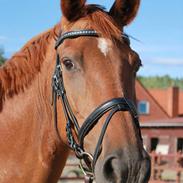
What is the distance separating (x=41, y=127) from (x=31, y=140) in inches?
4.7

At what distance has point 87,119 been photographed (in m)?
3.15

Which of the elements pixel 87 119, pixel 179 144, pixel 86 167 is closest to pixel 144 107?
pixel 179 144

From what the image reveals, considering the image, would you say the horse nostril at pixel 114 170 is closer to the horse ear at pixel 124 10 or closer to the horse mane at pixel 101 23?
the horse mane at pixel 101 23

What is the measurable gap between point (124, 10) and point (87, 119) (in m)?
0.95

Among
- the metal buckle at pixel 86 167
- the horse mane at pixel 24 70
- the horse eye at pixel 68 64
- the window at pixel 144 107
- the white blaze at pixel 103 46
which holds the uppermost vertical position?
the white blaze at pixel 103 46

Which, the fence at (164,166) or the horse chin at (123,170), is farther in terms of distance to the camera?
the fence at (164,166)

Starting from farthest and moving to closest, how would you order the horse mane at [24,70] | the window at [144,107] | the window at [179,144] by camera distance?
the window at [144,107]
the window at [179,144]
the horse mane at [24,70]

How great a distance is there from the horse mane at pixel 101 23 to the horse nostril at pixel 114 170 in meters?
0.87

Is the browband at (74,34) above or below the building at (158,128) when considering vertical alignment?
above

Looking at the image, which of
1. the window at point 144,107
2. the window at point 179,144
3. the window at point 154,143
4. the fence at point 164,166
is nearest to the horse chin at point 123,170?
the fence at point 164,166

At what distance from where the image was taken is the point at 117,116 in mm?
3027

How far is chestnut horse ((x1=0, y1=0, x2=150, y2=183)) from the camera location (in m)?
2.96

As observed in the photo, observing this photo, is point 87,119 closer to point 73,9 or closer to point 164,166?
point 73,9

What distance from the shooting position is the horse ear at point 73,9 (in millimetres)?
3426
